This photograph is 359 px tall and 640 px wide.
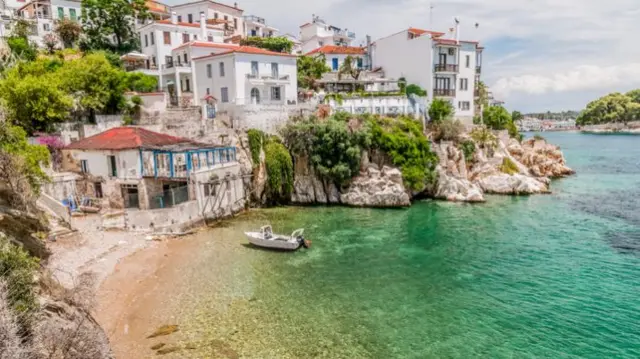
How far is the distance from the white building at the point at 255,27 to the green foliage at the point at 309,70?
23.9 metres

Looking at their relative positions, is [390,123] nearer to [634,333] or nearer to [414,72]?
[414,72]

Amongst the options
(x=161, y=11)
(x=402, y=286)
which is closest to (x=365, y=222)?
(x=402, y=286)

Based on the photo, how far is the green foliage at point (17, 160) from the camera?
57.3ft

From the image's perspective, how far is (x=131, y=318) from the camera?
16609mm

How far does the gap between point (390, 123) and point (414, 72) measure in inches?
611

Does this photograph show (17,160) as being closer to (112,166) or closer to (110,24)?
(112,166)

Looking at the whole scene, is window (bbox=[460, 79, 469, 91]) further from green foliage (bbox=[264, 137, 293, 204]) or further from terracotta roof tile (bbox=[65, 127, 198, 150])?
terracotta roof tile (bbox=[65, 127, 198, 150])

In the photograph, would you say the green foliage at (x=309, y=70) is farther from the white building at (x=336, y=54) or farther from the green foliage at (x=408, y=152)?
the green foliage at (x=408, y=152)

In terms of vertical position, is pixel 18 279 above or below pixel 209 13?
below

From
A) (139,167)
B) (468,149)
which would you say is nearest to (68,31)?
(139,167)

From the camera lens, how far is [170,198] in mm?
28766

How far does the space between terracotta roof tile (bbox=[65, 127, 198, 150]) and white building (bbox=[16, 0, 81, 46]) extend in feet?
101

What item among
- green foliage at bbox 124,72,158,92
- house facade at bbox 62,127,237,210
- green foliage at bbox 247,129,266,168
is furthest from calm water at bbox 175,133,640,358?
green foliage at bbox 124,72,158,92

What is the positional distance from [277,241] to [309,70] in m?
Result: 35.4
